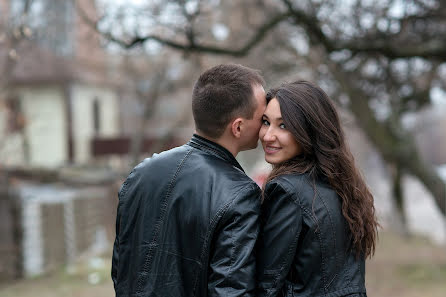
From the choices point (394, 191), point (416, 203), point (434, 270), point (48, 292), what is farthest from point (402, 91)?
point (416, 203)

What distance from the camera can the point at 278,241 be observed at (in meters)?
2.45

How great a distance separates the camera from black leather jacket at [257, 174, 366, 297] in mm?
2441

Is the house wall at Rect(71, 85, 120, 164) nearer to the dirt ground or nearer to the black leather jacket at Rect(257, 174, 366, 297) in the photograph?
the dirt ground

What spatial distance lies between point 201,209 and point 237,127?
472 millimetres

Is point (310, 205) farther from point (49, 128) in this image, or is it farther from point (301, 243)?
point (49, 128)

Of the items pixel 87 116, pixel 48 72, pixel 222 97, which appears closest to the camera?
pixel 222 97

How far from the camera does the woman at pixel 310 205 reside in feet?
A: 8.09

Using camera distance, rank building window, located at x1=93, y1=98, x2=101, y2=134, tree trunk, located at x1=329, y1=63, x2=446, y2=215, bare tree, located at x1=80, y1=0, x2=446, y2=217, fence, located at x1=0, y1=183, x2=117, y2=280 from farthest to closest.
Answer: building window, located at x1=93, y1=98, x2=101, y2=134 → fence, located at x1=0, y1=183, x2=117, y2=280 → tree trunk, located at x1=329, y1=63, x2=446, y2=215 → bare tree, located at x1=80, y1=0, x2=446, y2=217

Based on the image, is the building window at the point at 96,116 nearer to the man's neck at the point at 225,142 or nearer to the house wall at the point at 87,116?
the house wall at the point at 87,116

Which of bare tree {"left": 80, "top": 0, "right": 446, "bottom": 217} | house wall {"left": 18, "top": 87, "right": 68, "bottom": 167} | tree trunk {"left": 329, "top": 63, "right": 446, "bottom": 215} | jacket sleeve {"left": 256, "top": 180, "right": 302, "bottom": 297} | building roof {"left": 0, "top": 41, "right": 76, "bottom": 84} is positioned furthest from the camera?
house wall {"left": 18, "top": 87, "right": 68, "bottom": 167}

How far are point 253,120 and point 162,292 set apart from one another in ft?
3.05

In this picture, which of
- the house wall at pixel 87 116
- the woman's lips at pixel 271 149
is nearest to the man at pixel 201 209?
the woman's lips at pixel 271 149

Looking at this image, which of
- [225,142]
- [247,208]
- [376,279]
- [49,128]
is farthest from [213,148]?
[49,128]

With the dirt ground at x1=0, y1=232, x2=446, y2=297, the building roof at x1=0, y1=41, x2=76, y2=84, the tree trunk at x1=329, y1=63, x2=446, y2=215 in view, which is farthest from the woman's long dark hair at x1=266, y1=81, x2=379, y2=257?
the building roof at x1=0, y1=41, x2=76, y2=84
